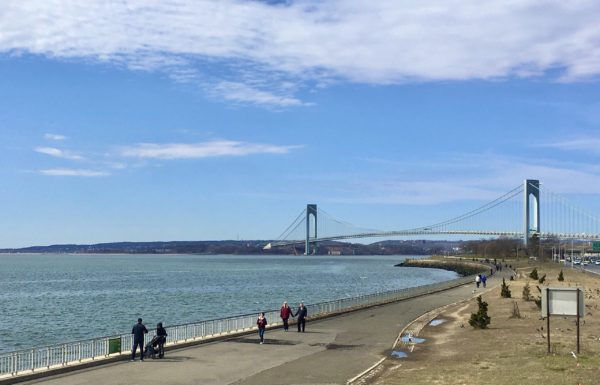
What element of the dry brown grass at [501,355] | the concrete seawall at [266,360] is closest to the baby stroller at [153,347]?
the concrete seawall at [266,360]

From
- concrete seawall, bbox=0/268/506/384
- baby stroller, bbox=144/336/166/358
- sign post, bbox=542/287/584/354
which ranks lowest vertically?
concrete seawall, bbox=0/268/506/384

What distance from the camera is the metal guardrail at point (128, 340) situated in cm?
2325

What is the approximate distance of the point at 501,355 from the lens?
2472cm

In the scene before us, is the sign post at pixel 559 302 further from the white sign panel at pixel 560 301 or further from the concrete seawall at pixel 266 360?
the concrete seawall at pixel 266 360

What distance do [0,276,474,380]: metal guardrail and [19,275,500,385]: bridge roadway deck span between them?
129 cm

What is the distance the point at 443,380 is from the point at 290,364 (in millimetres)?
5883

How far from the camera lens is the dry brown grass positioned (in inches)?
794

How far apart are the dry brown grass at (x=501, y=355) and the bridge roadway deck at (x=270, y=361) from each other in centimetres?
170

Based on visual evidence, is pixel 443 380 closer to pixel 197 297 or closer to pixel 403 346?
pixel 403 346

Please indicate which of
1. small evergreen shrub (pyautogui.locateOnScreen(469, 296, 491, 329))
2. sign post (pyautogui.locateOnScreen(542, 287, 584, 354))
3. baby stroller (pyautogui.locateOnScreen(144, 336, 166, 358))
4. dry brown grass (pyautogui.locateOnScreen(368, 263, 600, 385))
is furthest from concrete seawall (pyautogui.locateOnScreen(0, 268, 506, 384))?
sign post (pyautogui.locateOnScreen(542, 287, 584, 354))

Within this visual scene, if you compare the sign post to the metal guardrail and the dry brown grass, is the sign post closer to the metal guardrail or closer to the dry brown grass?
the dry brown grass

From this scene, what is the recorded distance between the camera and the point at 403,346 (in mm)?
28422

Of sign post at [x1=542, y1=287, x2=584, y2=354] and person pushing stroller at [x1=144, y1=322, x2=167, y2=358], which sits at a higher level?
sign post at [x1=542, y1=287, x2=584, y2=354]

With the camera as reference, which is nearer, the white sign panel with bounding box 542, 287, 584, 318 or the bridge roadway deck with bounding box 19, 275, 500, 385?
the bridge roadway deck with bounding box 19, 275, 500, 385
